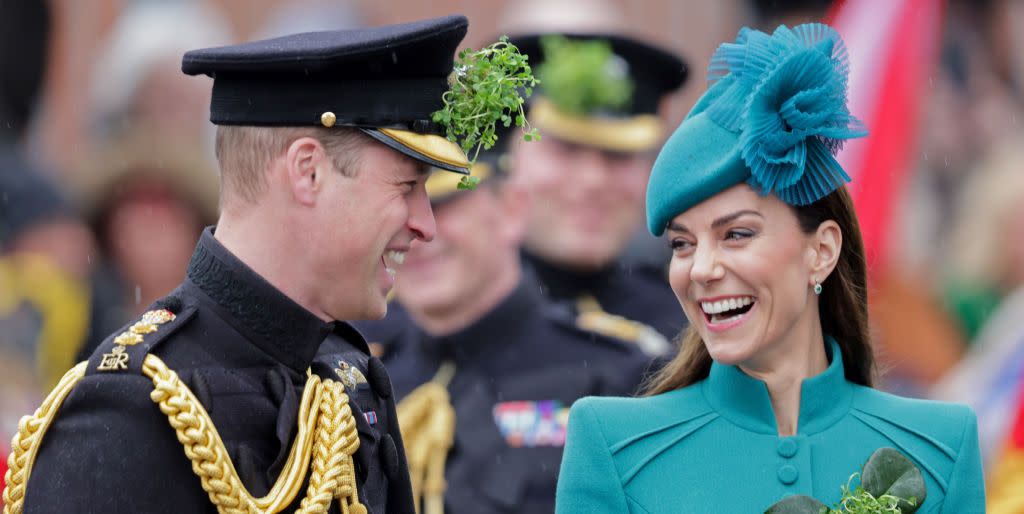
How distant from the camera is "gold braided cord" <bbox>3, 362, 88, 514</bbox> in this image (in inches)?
161

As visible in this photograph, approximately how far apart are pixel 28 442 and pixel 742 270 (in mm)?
1619

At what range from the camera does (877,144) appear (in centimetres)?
895

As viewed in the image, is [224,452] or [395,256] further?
[395,256]

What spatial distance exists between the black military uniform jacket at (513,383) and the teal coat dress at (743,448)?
8.31 ft

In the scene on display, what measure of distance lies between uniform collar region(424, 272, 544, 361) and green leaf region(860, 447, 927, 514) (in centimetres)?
339

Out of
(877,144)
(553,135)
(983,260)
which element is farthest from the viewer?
(983,260)

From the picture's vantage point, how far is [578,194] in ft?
31.5

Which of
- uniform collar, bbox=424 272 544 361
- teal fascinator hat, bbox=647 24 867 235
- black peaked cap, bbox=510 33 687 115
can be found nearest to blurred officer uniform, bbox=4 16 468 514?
teal fascinator hat, bbox=647 24 867 235

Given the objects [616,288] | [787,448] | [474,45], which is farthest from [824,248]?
[474,45]

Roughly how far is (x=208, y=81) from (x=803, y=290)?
1019 centimetres

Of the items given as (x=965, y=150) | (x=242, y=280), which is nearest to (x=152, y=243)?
(x=965, y=150)

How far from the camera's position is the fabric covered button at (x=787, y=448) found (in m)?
4.60

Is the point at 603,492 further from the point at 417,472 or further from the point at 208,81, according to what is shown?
the point at 208,81

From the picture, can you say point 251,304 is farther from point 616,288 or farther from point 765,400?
point 616,288
